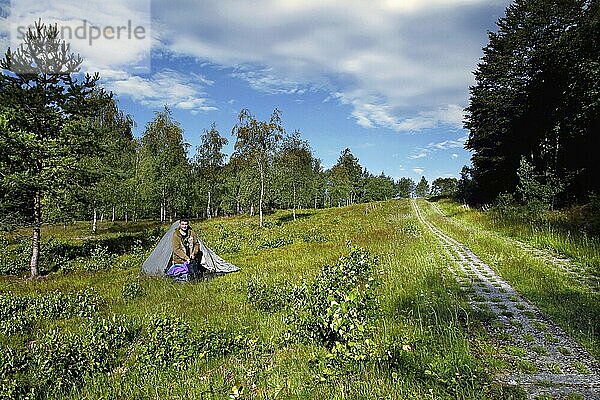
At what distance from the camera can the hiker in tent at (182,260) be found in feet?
41.6

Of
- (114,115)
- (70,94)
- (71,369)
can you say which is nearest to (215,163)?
(114,115)

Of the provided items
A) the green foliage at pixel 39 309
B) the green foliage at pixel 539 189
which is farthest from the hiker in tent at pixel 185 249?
the green foliage at pixel 539 189

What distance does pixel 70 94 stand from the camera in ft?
58.1

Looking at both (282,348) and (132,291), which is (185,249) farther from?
(282,348)

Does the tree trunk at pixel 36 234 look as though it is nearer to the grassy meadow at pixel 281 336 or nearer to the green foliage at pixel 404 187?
the grassy meadow at pixel 281 336

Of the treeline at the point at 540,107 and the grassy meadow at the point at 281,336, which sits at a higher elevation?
the treeline at the point at 540,107

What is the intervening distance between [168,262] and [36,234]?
288 inches

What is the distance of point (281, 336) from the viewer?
7.09m

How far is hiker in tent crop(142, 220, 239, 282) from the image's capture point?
12688 mm

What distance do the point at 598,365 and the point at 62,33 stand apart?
22.7 meters

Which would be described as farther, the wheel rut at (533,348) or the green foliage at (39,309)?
the green foliage at (39,309)

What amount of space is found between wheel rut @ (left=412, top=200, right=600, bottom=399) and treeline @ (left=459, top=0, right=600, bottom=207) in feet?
54.4

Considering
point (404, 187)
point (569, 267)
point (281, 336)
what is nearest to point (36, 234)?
point (281, 336)

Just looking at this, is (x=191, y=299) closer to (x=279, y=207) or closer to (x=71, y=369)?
(x=71, y=369)
